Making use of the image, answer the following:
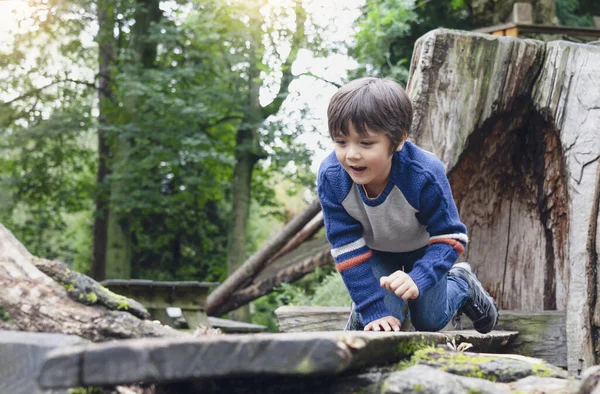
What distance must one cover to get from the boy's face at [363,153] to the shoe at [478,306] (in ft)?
3.24

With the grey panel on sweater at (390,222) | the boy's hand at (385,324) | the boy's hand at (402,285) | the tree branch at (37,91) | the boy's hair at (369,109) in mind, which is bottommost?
the boy's hand at (385,324)

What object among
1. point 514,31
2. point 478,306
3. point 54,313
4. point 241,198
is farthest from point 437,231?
point 241,198

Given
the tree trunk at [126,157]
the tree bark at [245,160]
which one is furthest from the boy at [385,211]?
the tree trunk at [126,157]

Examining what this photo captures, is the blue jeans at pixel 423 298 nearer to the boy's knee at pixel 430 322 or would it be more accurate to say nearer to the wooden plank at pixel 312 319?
the boy's knee at pixel 430 322

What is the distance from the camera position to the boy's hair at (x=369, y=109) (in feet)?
9.69

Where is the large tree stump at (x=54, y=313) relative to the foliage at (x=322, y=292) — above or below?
above

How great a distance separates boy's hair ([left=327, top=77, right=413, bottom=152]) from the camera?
9.69ft

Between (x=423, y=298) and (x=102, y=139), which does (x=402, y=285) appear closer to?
(x=423, y=298)

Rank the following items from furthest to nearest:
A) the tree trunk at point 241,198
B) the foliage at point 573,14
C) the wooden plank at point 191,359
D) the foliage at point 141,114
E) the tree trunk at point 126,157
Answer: the tree trunk at point 241,198 → the tree trunk at point 126,157 → the foliage at point 141,114 → the foliage at point 573,14 → the wooden plank at point 191,359

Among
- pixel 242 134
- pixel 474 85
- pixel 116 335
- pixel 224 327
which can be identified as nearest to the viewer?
pixel 116 335

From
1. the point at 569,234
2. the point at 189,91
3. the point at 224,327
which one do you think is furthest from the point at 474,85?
the point at 189,91

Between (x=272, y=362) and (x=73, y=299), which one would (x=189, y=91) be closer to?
(x=73, y=299)

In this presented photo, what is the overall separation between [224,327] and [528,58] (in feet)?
19.7

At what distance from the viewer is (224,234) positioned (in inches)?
730
